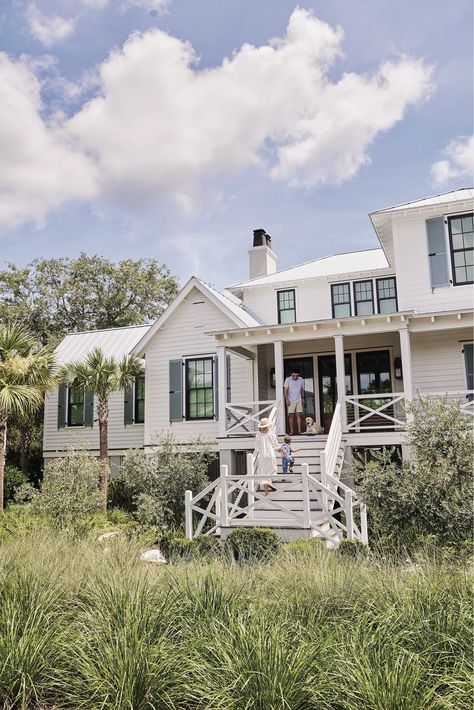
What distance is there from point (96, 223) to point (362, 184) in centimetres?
979

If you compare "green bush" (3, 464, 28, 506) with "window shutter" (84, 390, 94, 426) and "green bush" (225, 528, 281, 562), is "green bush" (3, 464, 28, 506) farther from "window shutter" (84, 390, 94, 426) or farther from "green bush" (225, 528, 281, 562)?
"green bush" (225, 528, 281, 562)

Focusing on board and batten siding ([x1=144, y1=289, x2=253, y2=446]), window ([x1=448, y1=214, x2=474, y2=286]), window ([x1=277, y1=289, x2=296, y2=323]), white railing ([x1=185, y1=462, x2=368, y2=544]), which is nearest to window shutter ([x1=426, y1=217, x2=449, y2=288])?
window ([x1=448, y1=214, x2=474, y2=286])

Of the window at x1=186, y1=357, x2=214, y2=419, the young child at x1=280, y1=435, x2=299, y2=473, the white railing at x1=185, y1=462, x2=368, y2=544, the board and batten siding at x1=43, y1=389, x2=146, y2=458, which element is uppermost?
the window at x1=186, y1=357, x2=214, y2=419

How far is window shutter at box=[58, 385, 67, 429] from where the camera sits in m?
21.6

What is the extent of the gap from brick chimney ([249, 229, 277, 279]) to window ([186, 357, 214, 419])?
6063 mm

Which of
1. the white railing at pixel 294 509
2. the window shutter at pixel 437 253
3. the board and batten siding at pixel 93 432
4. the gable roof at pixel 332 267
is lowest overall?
the white railing at pixel 294 509

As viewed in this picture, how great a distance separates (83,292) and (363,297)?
1919 centimetres

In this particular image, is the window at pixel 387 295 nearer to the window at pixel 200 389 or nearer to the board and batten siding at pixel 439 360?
the board and batten siding at pixel 439 360

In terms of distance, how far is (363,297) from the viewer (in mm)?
19000

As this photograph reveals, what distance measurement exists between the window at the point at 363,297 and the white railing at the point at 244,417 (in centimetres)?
494

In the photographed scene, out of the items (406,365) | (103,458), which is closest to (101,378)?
(103,458)

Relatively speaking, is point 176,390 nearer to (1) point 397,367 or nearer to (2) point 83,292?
(1) point 397,367

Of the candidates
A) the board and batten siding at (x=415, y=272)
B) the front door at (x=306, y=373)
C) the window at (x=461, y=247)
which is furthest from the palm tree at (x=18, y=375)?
the window at (x=461, y=247)

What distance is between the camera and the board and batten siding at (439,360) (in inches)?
599
